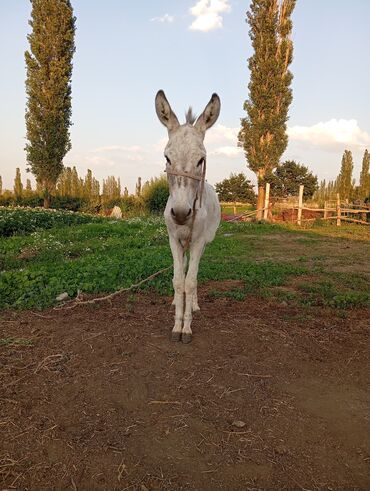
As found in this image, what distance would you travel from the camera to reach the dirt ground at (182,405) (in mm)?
2307

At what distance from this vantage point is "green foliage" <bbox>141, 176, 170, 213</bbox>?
26547 mm

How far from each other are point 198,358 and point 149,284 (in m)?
3.08

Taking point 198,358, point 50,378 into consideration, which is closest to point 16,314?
point 50,378

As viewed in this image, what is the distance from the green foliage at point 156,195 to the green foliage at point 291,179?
9840mm

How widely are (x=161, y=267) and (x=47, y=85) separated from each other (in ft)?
80.7

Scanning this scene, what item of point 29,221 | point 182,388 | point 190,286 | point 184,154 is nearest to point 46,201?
point 29,221

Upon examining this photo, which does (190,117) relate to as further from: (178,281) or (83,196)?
(83,196)

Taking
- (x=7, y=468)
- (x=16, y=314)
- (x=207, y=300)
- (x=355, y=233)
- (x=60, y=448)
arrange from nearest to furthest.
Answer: (x=7, y=468) < (x=60, y=448) < (x=16, y=314) < (x=207, y=300) < (x=355, y=233)

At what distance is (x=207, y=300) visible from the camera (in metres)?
6.10

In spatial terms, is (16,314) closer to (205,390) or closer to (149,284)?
(149,284)

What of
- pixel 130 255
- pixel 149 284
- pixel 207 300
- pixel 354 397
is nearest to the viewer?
pixel 354 397

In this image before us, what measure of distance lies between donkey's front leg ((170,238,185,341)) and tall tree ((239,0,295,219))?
23.8m

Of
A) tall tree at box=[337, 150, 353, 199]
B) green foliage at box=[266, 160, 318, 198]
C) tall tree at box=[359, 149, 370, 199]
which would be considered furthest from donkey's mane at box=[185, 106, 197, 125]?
tall tree at box=[337, 150, 353, 199]

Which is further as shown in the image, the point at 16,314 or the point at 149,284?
the point at 149,284
